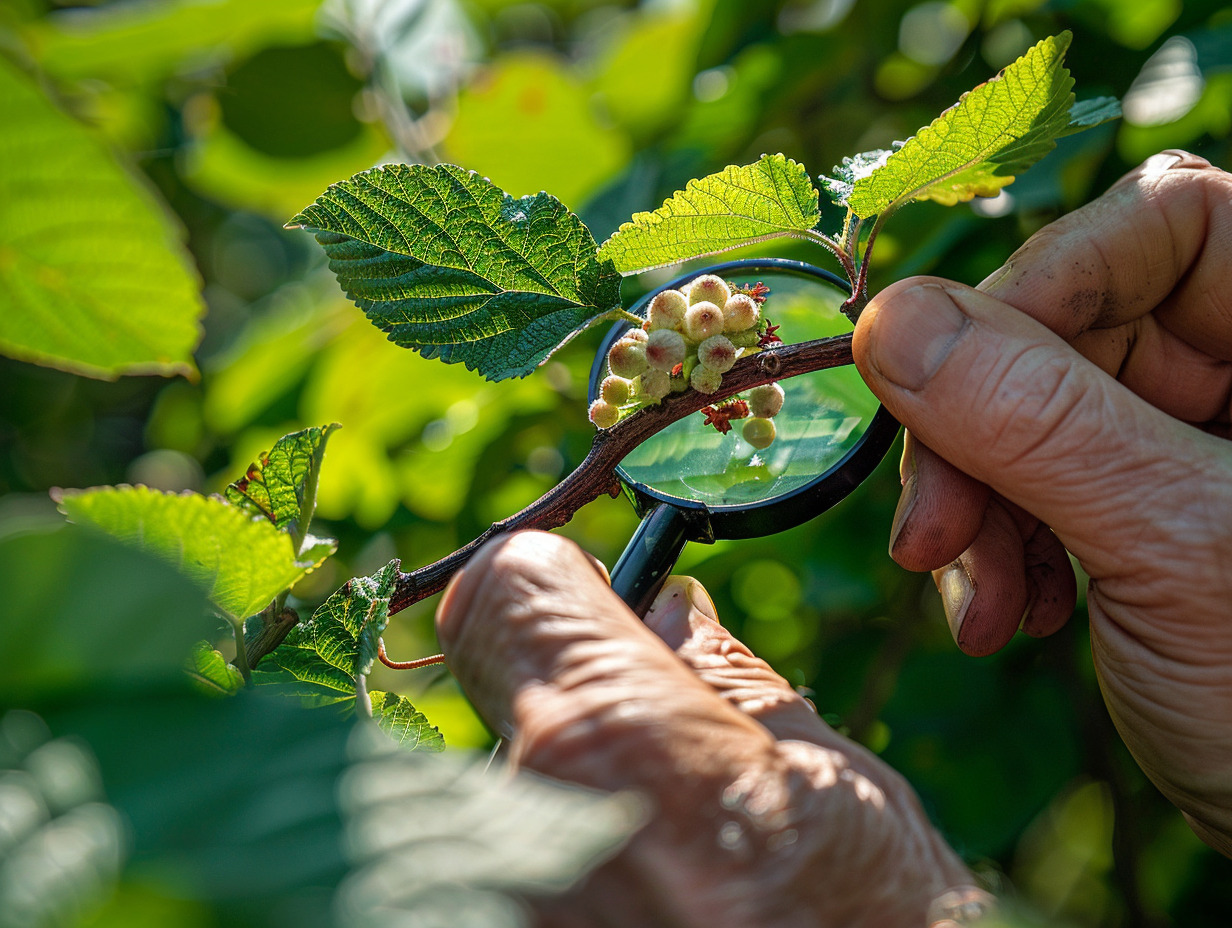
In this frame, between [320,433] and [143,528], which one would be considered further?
[320,433]

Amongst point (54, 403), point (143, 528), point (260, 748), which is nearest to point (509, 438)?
point (143, 528)

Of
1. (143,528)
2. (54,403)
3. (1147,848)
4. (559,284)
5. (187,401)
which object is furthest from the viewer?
(54,403)

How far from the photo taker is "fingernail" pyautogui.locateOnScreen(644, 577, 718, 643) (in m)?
1.17

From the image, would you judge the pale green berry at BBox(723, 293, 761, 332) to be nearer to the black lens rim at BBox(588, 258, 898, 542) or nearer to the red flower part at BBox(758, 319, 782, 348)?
the red flower part at BBox(758, 319, 782, 348)

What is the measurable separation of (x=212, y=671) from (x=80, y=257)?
0.39 meters

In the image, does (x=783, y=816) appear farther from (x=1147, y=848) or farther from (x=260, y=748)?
(x=1147, y=848)

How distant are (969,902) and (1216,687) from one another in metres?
0.63

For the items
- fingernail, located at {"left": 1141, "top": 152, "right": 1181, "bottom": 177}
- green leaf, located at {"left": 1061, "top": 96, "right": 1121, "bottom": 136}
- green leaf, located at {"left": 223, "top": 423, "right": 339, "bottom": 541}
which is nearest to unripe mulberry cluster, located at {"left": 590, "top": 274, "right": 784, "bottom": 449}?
green leaf, located at {"left": 223, "top": 423, "right": 339, "bottom": 541}

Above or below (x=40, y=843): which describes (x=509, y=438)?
below

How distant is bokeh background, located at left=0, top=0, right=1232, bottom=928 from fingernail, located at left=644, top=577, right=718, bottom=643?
49 centimetres

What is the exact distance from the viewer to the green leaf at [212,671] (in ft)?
2.54

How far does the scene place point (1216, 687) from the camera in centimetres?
116

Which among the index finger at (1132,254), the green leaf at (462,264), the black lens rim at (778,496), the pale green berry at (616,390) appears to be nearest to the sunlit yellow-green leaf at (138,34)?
the green leaf at (462,264)

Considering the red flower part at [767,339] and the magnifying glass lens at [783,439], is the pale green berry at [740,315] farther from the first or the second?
the magnifying glass lens at [783,439]
